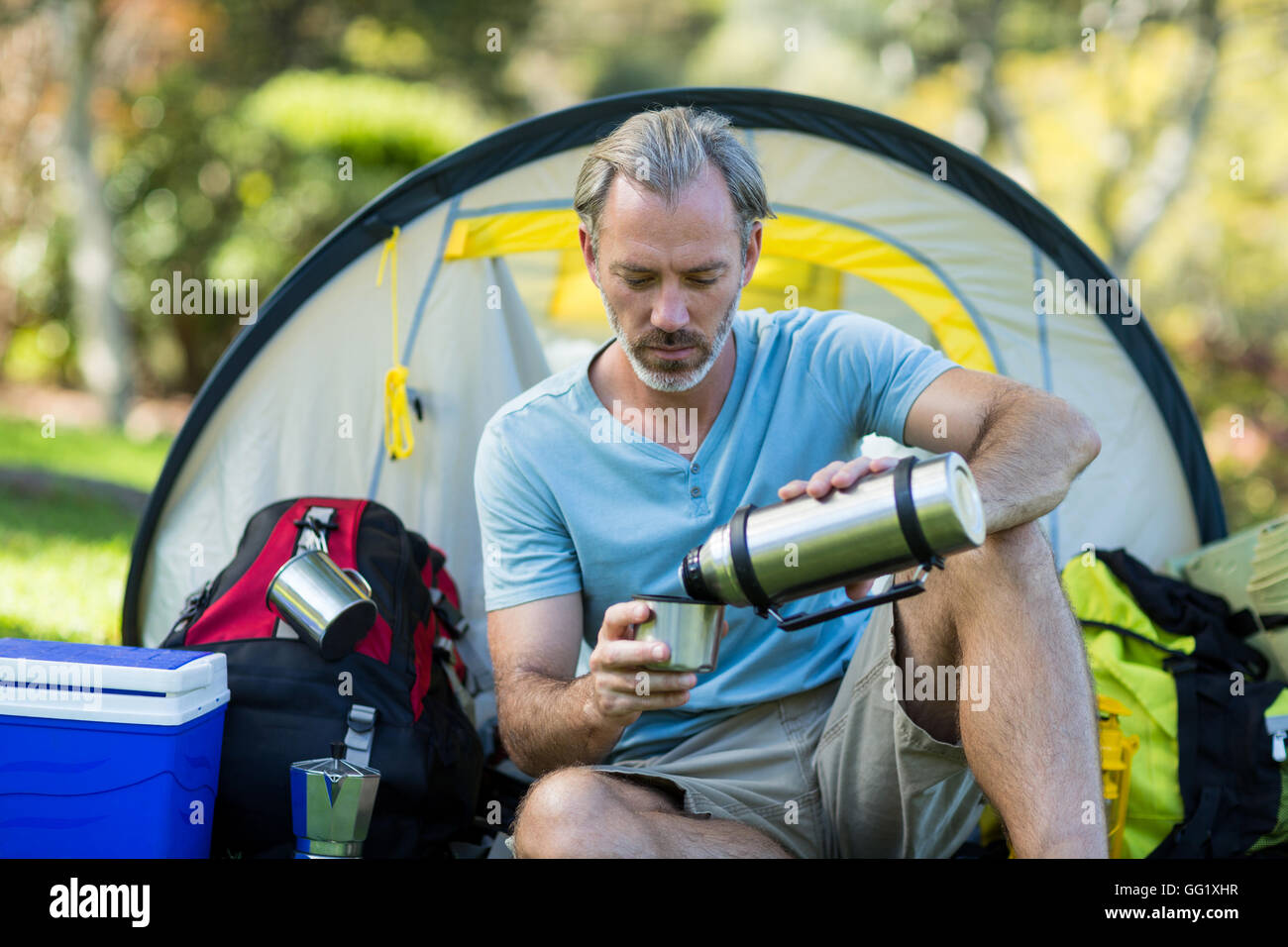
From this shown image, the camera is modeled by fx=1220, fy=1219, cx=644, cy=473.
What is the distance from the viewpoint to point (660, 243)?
1891 mm

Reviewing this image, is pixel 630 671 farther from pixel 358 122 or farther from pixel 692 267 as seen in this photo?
pixel 358 122

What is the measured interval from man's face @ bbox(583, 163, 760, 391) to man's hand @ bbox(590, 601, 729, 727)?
1.73 ft

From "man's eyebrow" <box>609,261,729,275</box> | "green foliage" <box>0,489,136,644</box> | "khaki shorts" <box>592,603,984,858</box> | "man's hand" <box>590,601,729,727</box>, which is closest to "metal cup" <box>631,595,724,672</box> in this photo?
"man's hand" <box>590,601,729,727</box>

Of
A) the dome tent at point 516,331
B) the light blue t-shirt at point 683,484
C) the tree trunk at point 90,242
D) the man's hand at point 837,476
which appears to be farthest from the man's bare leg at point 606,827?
the tree trunk at point 90,242

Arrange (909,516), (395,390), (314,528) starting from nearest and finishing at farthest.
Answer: (909,516)
(314,528)
(395,390)

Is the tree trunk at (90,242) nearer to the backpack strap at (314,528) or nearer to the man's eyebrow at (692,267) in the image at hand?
the backpack strap at (314,528)

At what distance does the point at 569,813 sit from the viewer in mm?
1630

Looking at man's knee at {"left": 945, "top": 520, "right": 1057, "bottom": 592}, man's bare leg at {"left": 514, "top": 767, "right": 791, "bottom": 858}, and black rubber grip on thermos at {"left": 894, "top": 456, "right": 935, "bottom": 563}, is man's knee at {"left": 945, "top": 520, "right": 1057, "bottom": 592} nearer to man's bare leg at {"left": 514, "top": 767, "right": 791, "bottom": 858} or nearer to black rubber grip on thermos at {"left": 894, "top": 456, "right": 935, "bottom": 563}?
black rubber grip on thermos at {"left": 894, "top": 456, "right": 935, "bottom": 563}

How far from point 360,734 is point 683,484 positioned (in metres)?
0.71

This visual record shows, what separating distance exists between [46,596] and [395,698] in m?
1.94

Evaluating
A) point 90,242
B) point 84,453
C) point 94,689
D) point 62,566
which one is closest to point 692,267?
point 94,689
